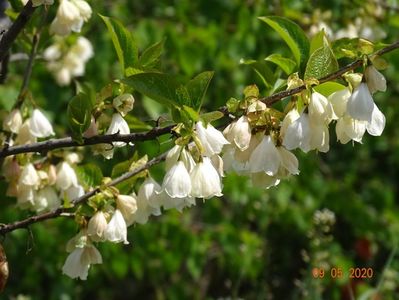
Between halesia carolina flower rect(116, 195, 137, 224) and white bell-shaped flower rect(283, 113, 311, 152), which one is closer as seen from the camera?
white bell-shaped flower rect(283, 113, 311, 152)

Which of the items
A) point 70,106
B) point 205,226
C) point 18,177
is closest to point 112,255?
point 205,226

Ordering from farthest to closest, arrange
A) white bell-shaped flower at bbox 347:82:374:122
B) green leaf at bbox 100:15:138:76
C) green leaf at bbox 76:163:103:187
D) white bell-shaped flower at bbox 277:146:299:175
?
1. green leaf at bbox 76:163:103:187
2. green leaf at bbox 100:15:138:76
3. white bell-shaped flower at bbox 277:146:299:175
4. white bell-shaped flower at bbox 347:82:374:122

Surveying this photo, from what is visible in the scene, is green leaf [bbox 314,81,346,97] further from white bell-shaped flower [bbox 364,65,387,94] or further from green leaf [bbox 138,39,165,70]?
green leaf [bbox 138,39,165,70]

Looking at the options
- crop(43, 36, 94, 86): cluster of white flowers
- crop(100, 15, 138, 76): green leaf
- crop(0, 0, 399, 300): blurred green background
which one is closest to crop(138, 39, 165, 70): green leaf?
crop(100, 15, 138, 76): green leaf

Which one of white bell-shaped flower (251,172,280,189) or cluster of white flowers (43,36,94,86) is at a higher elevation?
white bell-shaped flower (251,172,280,189)

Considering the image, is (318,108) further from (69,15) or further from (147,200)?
(69,15)

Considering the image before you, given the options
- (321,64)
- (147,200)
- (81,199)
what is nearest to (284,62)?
(321,64)
